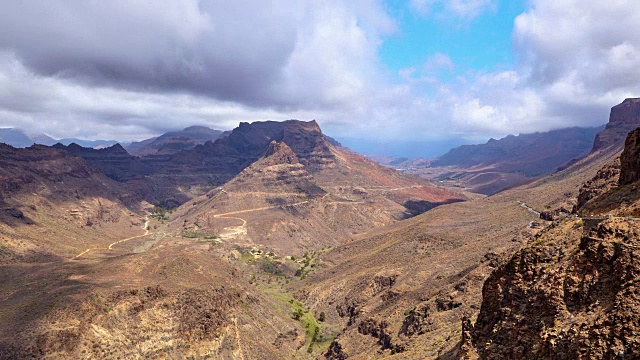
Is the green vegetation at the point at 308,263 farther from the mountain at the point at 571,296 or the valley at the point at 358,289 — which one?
the mountain at the point at 571,296

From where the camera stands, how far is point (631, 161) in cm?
4491

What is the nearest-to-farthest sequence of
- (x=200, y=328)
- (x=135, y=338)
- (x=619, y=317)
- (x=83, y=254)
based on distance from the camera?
(x=619, y=317) < (x=135, y=338) < (x=200, y=328) < (x=83, y=254)

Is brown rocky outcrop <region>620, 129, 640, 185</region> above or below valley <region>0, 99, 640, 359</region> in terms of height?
above

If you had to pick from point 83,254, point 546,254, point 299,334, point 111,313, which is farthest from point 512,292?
point 83,254

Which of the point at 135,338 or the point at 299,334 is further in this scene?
the point at 299,334

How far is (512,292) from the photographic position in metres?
31.8

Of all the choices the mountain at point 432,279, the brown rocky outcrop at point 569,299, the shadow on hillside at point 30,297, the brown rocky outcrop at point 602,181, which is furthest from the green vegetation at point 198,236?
the brown rocky outcrop at point 569,299

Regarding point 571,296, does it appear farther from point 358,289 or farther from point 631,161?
point 358,289

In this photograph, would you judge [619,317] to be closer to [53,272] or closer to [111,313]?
[111,313]

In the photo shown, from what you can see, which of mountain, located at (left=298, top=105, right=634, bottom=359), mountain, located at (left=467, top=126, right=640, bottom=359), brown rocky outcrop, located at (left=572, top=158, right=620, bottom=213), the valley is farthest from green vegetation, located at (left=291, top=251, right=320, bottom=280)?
mountain, located at (left=467, top=126, right=640, bottom=359)

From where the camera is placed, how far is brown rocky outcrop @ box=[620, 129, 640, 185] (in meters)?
43.7

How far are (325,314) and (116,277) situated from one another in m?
57.1

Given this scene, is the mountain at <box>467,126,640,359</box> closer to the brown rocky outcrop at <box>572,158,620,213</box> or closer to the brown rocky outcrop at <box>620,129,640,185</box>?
the brown rocky outcrop at <box>620,129,640,185</box>

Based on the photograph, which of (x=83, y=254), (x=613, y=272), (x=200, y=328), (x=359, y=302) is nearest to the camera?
(x=613, y=272)
